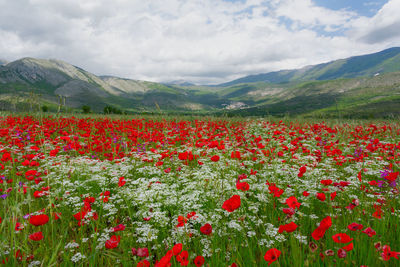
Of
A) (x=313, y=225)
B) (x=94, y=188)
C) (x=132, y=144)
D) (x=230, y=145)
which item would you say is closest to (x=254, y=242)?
(x=313, y=225)

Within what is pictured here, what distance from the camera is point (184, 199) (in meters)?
2.98

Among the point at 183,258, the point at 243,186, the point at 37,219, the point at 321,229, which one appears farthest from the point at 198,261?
the point at 37,219

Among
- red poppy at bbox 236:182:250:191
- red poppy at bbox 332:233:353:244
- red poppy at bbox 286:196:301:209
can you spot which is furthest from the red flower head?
red poppy at bbox 236:182:250:191

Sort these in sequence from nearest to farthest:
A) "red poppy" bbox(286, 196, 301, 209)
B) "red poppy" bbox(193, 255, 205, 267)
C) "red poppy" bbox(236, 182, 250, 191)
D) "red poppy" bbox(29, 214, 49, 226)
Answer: "red poppy" bbox(193, 255, 205, 267)
"red poppy" bbox(29, 214, 49, 226)
"red poppy" bbox(286, 196, 301, 209)
"red poppy" bbox(236, 182, 250, 191)

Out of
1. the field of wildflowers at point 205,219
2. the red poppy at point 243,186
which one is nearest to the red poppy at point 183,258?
the field of wildflowers at point 205,219

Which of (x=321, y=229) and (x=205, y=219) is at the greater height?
(x=321, y=229)

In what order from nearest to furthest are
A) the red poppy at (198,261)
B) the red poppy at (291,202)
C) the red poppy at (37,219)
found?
the red poppy at (198,261), the red poppy at (37,219), the red poppy at (291,202)

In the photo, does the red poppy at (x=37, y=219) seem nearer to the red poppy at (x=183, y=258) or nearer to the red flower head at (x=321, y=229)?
the red poppy at (x=183, y=258)

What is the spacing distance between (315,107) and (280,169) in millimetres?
180069

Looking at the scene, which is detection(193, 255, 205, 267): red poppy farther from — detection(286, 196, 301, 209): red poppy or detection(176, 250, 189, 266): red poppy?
detection(286, 196, 301, 209): red poppy

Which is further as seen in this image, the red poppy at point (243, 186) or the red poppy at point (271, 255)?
the red poppy at point (243, 186)

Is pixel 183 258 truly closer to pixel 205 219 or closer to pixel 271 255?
pixel 271 255

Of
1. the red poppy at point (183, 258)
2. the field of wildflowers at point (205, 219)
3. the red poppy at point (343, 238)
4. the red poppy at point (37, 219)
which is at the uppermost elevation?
the red poppy at point (37, 219)

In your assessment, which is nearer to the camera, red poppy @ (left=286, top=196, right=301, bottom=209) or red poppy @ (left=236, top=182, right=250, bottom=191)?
red poppy @ (left=286, top=196, right=301, bottom=209)
